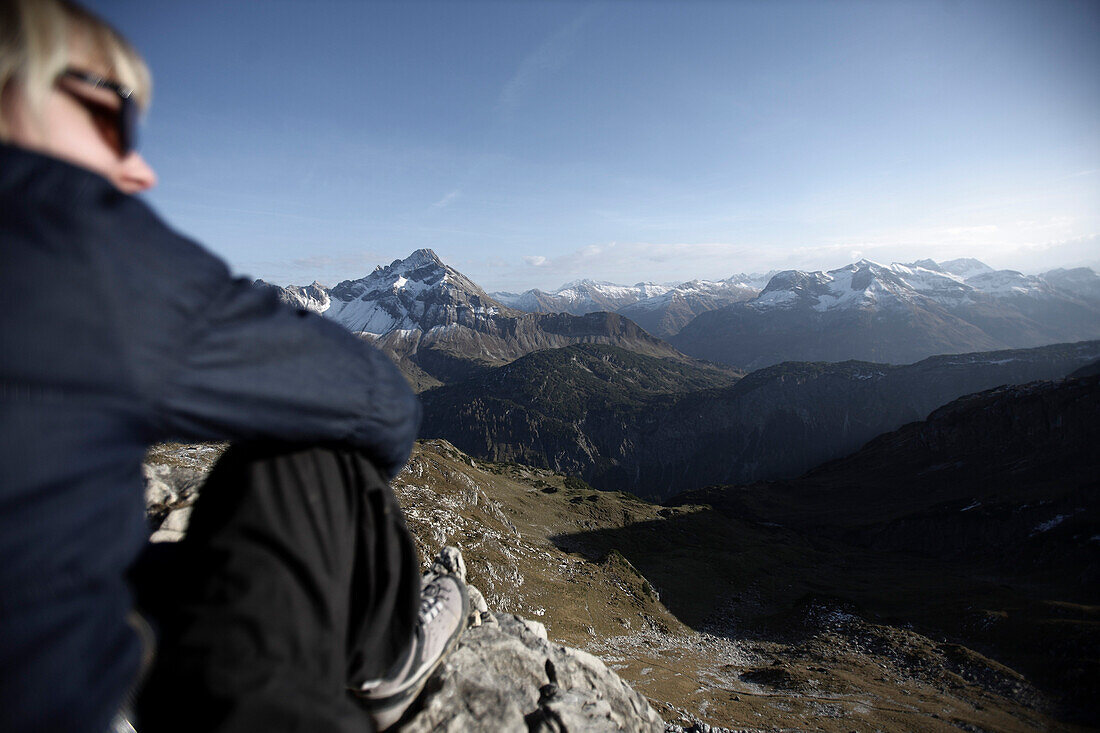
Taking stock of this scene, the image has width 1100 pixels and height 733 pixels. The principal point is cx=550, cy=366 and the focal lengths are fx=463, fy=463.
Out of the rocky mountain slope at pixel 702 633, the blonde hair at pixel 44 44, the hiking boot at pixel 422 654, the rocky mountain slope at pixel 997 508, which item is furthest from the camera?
the rocky mountain slope at pixel 997 508

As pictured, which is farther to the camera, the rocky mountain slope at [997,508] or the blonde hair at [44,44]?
the rocky mountain slope at [997,508]

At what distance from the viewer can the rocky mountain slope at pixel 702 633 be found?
8.88 meters

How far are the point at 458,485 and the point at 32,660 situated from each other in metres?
57.8

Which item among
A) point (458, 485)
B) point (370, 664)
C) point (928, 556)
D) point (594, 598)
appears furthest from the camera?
point (928, 556)

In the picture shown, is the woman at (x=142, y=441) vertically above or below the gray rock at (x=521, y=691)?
above

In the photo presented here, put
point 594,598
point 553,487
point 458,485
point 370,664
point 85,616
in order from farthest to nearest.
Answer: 1. point 553,487
2. point 458,485
3. point 594,598
4. point 370,664
5. point 85,616

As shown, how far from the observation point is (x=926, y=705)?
94.4ft

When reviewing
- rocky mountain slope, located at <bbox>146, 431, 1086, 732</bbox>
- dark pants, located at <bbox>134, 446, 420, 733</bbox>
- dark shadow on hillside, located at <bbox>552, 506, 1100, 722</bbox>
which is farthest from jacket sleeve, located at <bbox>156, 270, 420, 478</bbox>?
dark shadow on hillside, located at <bbox>552, 506, 1100, 722</bbox>

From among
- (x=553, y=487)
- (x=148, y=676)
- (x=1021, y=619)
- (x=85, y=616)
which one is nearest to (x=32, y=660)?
(x=85, y=616)

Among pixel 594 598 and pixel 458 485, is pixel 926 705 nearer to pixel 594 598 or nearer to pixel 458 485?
pixel 594 598

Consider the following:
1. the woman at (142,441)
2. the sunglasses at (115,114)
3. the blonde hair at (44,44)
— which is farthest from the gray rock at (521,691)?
the blonde hair at (44,44)

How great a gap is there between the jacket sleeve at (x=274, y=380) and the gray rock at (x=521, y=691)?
556 centimetres

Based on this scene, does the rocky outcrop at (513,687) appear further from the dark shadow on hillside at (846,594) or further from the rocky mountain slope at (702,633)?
the dark shadow on hillside at (846,594)

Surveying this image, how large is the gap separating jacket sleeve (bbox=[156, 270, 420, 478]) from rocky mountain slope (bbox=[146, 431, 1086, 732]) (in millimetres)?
5730
